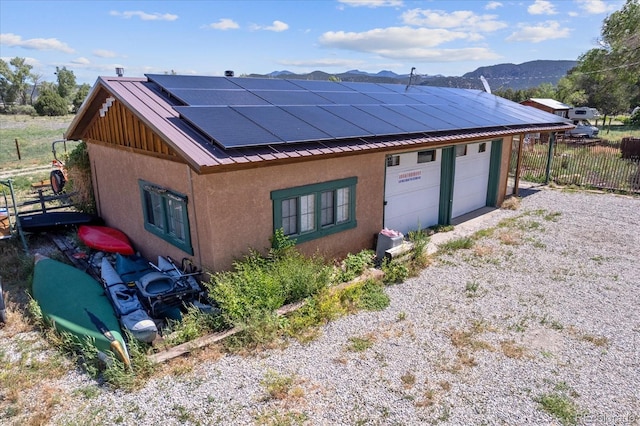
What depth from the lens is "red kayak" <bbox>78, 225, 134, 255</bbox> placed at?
8820mm

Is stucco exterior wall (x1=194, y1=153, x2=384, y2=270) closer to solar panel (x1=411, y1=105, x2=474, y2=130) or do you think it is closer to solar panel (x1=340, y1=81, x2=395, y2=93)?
solar panel (x1=411, y1=105, x2=474, y2=130)

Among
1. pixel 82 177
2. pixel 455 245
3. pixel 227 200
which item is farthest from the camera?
pixel 82 177

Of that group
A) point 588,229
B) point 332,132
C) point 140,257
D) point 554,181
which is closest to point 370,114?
point 332,132

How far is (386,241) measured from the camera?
8750mm

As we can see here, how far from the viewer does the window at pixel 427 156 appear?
1049 cm

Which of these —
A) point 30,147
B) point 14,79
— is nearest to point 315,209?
point 30,147

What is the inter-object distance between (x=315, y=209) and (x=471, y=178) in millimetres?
6699

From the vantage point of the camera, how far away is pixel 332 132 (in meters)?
7.80

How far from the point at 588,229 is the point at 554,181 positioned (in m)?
7.08

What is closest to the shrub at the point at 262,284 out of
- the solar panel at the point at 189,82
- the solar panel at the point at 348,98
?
the solar panel at the point at 189,82

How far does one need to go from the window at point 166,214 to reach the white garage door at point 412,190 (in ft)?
15.2

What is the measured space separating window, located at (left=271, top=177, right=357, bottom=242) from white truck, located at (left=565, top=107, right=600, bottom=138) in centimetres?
3129

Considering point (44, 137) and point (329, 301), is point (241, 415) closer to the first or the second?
point (329, 301)

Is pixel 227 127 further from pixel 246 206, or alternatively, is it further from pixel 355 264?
pixel 355 264
